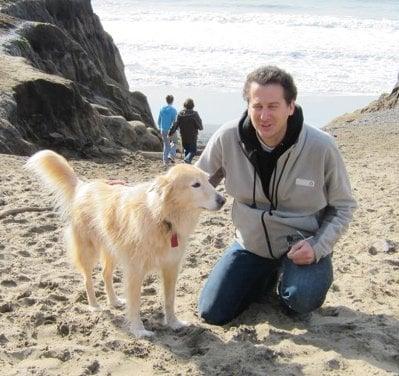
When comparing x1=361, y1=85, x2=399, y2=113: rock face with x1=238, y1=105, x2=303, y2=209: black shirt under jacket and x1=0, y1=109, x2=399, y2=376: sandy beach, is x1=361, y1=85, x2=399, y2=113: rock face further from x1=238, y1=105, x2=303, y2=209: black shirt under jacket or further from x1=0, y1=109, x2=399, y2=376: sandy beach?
x1=238, y1=105, x2=303, y2=209: black shirt under jacket

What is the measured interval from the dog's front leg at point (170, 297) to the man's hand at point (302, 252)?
0.77m

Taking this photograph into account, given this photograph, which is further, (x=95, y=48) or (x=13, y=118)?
(x=95, y=48)

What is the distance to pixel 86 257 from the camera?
14.8 feet

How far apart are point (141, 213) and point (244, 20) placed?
4107 centimetres

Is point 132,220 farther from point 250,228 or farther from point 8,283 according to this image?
point 8,283

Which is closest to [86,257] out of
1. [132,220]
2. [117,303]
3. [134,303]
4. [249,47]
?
[117,303]

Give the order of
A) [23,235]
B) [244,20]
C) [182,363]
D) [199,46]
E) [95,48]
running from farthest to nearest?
[244,20] < [199,46] < [95,48] < [23,235] < [182,363]

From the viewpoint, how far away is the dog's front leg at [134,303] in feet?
13.6

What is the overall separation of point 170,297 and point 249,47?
31.2m

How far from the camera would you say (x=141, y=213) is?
13.1 ft

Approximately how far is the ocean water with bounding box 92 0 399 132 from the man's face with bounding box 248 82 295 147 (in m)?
15.5

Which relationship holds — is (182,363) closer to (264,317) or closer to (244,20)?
(264,317)

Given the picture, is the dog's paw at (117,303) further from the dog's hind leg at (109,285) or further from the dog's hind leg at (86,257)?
the dog's hind leg at (86,257)

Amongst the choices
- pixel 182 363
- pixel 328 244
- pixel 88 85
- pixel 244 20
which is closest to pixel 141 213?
pixel 182 363
